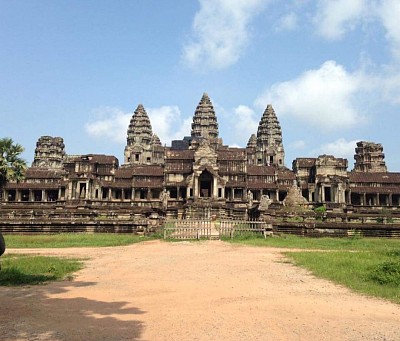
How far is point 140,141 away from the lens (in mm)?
92000

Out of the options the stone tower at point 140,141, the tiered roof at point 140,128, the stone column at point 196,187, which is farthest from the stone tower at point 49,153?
the stone column at point 196,187

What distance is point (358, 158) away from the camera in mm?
78312

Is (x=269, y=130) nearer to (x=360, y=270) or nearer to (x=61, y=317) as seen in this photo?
(x=360, y=270)

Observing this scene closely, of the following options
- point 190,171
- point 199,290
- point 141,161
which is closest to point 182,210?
point 190,171

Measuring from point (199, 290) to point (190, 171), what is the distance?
49673mm

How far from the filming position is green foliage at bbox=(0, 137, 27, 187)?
34.8 metres

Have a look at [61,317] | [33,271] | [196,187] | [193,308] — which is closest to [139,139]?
[196,187]

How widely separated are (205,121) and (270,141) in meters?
16.7

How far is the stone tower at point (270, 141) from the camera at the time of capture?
90.3 metres

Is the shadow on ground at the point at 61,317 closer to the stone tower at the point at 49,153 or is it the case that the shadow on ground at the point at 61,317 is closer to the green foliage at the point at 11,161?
the green foliage at the point at 11,161

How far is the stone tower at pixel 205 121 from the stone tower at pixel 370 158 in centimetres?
3202

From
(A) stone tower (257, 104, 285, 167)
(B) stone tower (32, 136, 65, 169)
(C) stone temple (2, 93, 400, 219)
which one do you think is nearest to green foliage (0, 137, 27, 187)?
(C) stone temple (2, 93, 400, 219)

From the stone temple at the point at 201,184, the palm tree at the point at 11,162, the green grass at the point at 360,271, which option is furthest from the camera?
the stone temple at the point at 201,184

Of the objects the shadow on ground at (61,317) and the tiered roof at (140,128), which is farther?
the tiered roof at (140,128)
